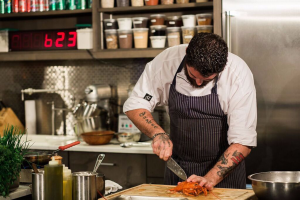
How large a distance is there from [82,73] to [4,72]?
2.73 feet

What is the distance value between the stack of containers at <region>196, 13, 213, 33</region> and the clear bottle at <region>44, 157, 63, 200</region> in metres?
2.00

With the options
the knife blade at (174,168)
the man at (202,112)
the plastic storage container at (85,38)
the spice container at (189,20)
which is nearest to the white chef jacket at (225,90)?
the man at (202,112)

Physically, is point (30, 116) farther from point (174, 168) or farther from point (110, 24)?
point (174, 168)

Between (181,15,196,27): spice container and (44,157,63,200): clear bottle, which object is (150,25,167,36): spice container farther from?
(44,157,63,200): clear bottle

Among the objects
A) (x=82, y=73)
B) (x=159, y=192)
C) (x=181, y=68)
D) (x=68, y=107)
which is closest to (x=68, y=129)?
(x=68, y=107)

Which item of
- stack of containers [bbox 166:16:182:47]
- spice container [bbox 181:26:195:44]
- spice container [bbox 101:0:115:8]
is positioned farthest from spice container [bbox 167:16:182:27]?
spice container [bbox 101:0:115:8]

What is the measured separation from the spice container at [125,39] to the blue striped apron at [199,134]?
1.21 metres

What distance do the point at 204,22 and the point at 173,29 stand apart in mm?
243

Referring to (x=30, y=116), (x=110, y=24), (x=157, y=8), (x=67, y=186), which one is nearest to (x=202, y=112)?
(x=67, y=186)

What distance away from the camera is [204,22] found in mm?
3531

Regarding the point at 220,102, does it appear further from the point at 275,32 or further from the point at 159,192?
the point at 275,32

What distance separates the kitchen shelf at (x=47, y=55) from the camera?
388 cm

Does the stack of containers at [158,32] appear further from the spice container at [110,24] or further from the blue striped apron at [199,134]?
the blue striped apron at [199,134]

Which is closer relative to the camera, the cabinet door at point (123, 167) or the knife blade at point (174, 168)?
the knife blade at point (174, 168)
